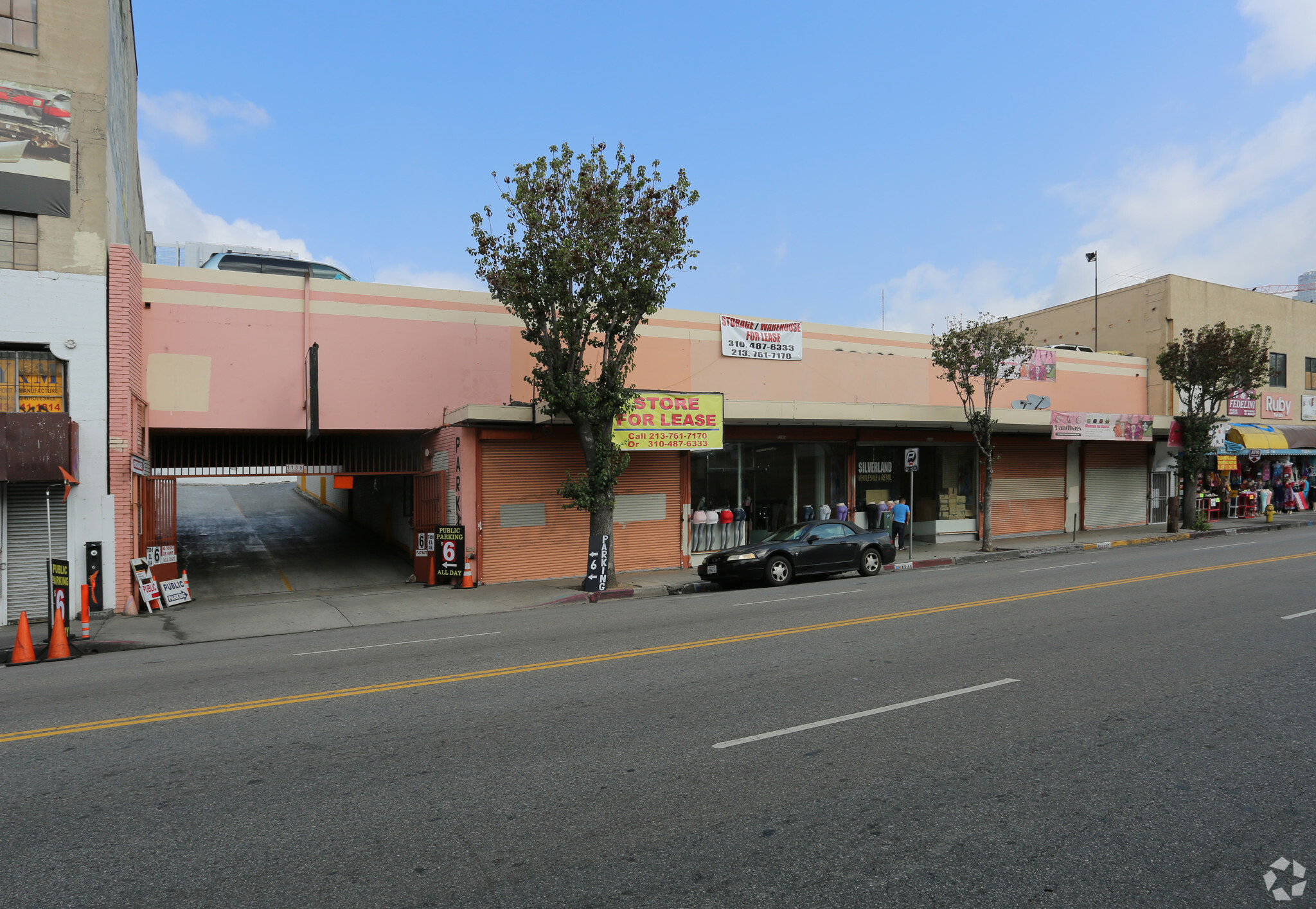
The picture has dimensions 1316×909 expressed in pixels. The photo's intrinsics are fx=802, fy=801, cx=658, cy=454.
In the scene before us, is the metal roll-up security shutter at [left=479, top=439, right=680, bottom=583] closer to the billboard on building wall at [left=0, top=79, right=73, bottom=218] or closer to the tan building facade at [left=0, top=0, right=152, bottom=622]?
the tan building facade at [left=0, top=0, right=152, bottom=622]

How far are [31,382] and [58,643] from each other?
18.1 feet

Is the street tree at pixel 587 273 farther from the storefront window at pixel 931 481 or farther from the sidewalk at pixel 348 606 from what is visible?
the storefront window at pixel 931 481

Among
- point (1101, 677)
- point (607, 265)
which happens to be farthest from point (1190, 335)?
point (1101, 677)

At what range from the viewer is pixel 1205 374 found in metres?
25.7

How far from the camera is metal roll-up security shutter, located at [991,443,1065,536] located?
26.0 m

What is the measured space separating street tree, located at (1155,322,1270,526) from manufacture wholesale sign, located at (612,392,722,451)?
17208 mm

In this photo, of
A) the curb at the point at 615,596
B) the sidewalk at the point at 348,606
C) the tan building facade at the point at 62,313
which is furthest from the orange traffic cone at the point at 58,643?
the curb at the point at 615,596

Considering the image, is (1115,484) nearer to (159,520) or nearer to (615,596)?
(615,596)

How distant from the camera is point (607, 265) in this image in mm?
15375

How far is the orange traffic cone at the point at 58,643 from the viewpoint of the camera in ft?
36.6

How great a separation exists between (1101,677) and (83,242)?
56.0 feet

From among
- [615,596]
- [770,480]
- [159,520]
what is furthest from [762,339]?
[159,520]

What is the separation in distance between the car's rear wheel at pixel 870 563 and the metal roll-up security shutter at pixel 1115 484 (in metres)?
14.0

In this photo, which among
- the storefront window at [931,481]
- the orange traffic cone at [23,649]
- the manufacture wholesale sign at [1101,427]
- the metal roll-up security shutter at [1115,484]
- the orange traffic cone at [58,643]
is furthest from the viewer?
the metal roll-up security shutter at [1115,484]
